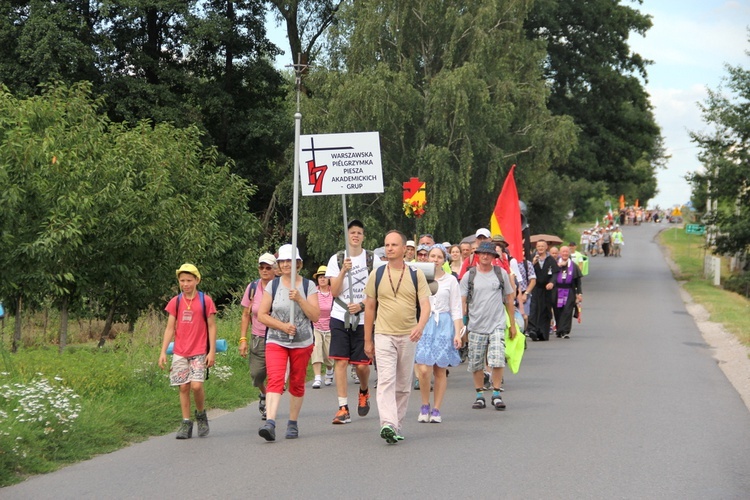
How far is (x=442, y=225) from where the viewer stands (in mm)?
38938

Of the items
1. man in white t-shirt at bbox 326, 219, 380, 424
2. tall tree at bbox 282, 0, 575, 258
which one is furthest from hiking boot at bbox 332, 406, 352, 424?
tall tree at bbox 282, 0, 575, 258

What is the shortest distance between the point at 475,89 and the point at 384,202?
15.5 feet

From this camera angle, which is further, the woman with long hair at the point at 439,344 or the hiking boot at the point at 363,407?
the hiking boot at the point at 363,407

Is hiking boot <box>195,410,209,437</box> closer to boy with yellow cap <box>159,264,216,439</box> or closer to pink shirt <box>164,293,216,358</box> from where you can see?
boy with yellow cap <box>159,264,216,439</box>

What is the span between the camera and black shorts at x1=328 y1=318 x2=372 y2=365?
11.7 metres

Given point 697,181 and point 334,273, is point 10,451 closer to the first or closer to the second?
point 334,273

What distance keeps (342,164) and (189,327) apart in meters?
3.19

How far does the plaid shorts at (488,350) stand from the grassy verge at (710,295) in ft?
35.0

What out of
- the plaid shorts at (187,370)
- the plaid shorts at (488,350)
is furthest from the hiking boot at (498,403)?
the plaid shorts at (187,370)

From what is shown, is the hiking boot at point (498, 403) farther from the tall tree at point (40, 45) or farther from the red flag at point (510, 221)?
the tall tree at point (40, 45)

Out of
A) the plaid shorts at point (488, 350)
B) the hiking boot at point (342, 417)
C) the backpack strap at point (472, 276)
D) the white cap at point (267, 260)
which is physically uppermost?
the white cap at point (267, 260)

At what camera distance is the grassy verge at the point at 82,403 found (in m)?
9.08

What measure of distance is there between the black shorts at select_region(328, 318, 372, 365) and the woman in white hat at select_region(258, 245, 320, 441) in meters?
1.18

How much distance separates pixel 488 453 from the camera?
31.0 ft
